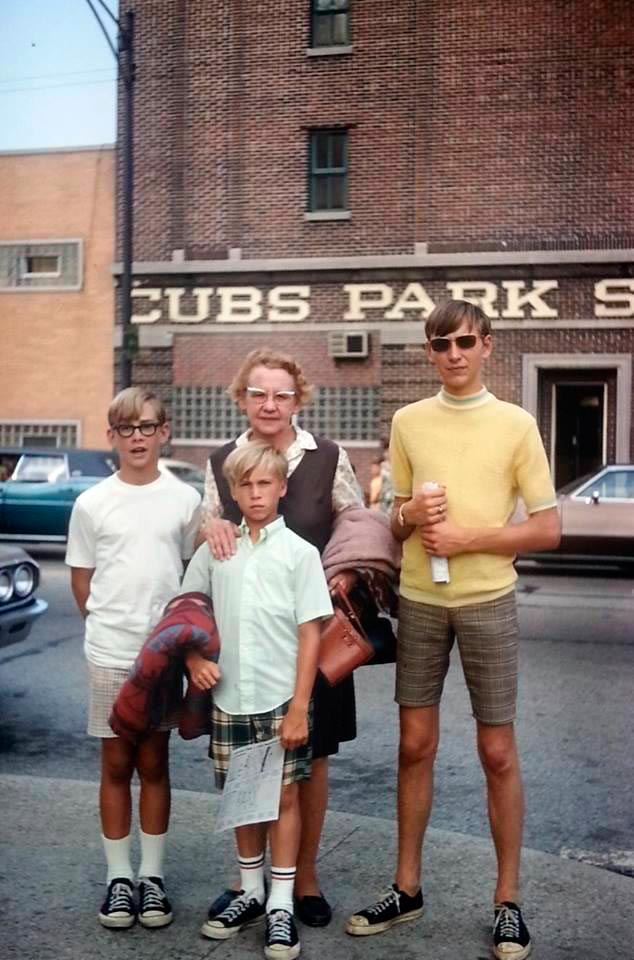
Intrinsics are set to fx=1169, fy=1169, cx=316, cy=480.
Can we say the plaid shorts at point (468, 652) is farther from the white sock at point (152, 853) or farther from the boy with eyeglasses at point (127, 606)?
the white sock at point (152, 853)

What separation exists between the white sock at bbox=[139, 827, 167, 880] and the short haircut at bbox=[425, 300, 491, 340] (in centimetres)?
175

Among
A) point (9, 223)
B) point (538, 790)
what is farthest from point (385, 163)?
point (538, 790)

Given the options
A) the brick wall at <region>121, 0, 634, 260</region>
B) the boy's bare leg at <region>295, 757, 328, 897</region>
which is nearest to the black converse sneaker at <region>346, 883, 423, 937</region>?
the boy's bare leg at <region>295, 757, 328, 897</region>

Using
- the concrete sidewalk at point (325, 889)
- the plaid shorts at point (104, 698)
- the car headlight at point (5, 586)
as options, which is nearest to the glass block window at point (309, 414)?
the car headlight at point (5, 586)

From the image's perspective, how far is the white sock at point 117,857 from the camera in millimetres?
3619

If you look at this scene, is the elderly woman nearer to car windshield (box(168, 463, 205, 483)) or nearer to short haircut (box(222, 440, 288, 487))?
short haircut (box(222, 440, 288, 487))

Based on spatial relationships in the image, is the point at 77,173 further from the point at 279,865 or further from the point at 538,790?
the point at 279,865

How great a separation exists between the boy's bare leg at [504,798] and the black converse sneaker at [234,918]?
0.73m

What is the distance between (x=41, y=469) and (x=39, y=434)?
790 cm

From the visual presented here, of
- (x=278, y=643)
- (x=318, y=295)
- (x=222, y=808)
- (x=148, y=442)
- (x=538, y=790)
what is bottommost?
(x=538, y=790)

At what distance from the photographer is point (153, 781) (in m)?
3.62

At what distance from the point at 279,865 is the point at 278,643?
2.11 feet

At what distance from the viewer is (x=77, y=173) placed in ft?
75.2

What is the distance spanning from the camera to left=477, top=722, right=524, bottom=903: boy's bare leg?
344cm
